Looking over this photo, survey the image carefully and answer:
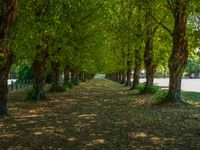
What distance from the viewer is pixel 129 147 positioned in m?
11.4

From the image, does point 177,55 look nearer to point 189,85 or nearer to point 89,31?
point 89,31

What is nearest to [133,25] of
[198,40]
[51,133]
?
[198,40]

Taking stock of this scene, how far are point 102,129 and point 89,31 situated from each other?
18.9 metres

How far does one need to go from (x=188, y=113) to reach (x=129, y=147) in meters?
8.57

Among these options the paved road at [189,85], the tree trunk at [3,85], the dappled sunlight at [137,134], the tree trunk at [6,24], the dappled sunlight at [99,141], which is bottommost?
the dappled sunlight at [99,141]

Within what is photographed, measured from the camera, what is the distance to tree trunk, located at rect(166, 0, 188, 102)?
2266 cm

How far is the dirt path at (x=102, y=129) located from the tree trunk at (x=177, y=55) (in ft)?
8.34

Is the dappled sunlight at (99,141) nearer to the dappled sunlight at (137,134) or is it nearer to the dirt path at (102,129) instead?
the dirt path at (102,129)

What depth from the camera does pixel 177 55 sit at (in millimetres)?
23000

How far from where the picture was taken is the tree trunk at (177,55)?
22.7 meters

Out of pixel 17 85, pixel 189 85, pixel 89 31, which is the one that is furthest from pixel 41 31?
pixel 189 85

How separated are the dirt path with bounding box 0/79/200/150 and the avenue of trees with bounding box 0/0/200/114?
7.75 ft

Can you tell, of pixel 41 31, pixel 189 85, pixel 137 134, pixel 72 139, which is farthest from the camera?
pixel 189 85

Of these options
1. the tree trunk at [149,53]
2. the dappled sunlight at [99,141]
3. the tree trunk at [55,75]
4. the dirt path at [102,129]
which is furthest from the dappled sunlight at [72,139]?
the tree trunk at [55,75]
